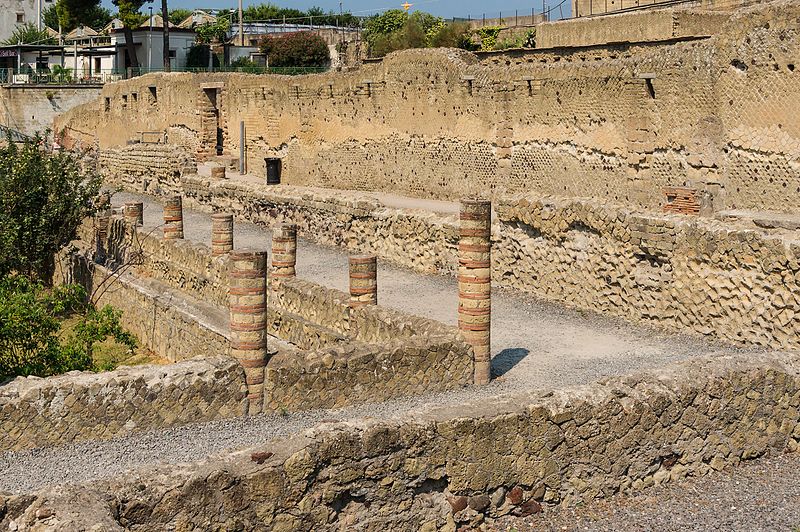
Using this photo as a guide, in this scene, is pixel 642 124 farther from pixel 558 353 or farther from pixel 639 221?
pixel 558 353

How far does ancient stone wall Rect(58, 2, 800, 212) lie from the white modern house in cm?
1651

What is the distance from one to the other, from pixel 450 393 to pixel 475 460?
3.23 metres

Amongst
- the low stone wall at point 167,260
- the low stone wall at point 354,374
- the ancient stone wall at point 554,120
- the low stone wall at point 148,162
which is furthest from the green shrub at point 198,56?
the low stone wall at point 354,374

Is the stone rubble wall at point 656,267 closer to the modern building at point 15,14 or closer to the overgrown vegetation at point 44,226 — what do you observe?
the overgrown vegetation at point 44,226

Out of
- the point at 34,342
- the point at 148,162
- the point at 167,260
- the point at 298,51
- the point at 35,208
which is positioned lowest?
the point at 34,342

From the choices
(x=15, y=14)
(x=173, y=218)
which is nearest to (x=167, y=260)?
(x=173, y=218)

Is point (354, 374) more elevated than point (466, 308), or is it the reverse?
point (466, 308)

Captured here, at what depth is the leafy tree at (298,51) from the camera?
4325cm

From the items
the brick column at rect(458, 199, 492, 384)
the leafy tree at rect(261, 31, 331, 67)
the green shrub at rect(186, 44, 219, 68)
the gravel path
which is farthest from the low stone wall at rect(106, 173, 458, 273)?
the green shrub at rect(186, 44, 219, 68)

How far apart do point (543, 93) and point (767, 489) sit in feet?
45.5

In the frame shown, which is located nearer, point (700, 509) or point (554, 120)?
point (700, 509)

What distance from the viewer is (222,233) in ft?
51.4

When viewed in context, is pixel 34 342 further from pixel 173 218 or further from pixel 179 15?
pixel 179 15

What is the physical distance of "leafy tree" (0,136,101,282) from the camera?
16.8 meters
